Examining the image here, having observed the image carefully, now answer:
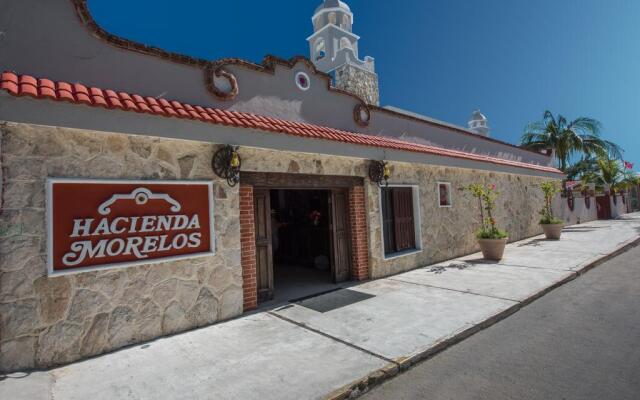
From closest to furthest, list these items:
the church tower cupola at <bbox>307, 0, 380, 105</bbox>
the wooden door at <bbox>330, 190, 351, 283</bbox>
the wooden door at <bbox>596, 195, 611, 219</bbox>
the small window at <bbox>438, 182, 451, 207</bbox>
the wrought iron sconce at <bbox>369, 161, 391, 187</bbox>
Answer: the wooden door at <bbox>330, 190, 351, 283</bbox> < the wrought iron sconce at <bbox>369, 161, 391, 187</bbox> < the small window at <bbox>438, 182, 451, 207</bbox> < the wooden door at <bbox>596, 195, 611, 219</bbox> < the church tower cupola at <bbox>307, 0, 380, 105</bbox>

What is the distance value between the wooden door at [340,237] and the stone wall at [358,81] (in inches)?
623

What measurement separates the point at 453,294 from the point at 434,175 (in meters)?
4.19

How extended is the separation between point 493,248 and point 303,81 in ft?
21.2

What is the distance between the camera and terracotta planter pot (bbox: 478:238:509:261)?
8.47m

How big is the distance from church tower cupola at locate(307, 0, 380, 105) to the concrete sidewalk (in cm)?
1938

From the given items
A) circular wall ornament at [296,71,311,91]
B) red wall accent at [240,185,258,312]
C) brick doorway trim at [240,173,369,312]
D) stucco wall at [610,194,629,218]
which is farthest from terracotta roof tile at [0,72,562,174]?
stucco wall at [610,194,629,218]

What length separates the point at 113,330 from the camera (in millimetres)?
3926

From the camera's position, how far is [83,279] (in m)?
3.78

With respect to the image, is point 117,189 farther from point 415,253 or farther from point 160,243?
point 415,253

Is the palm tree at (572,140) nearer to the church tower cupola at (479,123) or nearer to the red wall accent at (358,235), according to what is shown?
the church tower cupola at (479,123)

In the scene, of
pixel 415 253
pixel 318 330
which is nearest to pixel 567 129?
pixel 415 253

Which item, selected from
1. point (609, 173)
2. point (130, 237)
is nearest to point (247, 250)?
point (130, 237)

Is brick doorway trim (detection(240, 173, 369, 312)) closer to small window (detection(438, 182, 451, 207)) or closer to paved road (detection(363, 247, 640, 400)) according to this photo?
paved road (detection(363, 247, 640, 400))

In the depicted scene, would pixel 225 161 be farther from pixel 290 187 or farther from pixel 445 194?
pixel 445 194
